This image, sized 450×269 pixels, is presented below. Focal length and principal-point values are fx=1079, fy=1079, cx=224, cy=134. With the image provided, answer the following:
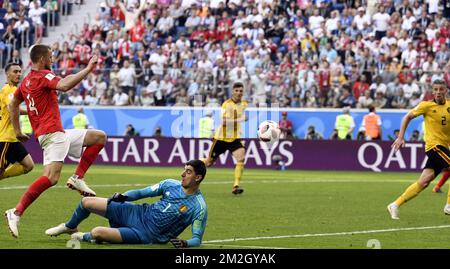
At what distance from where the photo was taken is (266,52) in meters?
36.9

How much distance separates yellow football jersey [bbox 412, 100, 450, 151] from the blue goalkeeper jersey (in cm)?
637

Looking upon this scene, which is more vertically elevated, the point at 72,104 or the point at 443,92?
the point at 443,92

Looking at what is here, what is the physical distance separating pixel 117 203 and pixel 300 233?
324 cm

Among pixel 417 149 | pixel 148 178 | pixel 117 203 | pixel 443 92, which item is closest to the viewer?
pixel 117 203

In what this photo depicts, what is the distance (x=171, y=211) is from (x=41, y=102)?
2.56 m

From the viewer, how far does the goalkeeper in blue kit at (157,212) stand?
12.9 metres

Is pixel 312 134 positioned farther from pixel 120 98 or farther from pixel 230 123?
pixel 230 123

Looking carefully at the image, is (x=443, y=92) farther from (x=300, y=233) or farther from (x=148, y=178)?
(x=148, y=178)

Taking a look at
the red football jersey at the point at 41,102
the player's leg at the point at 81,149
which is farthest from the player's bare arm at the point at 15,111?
the player's leg at the point at 81,149

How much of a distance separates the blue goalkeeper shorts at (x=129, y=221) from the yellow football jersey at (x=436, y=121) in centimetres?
677

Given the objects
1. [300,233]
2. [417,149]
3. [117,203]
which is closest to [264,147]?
[417,149]

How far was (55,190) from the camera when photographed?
76.2ft

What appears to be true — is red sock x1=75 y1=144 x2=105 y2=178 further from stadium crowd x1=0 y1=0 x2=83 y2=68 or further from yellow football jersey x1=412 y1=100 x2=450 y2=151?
stadium crowd x1=0 y1=0 x2=83 y2=68

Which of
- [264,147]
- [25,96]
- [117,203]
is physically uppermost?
[25,96]
